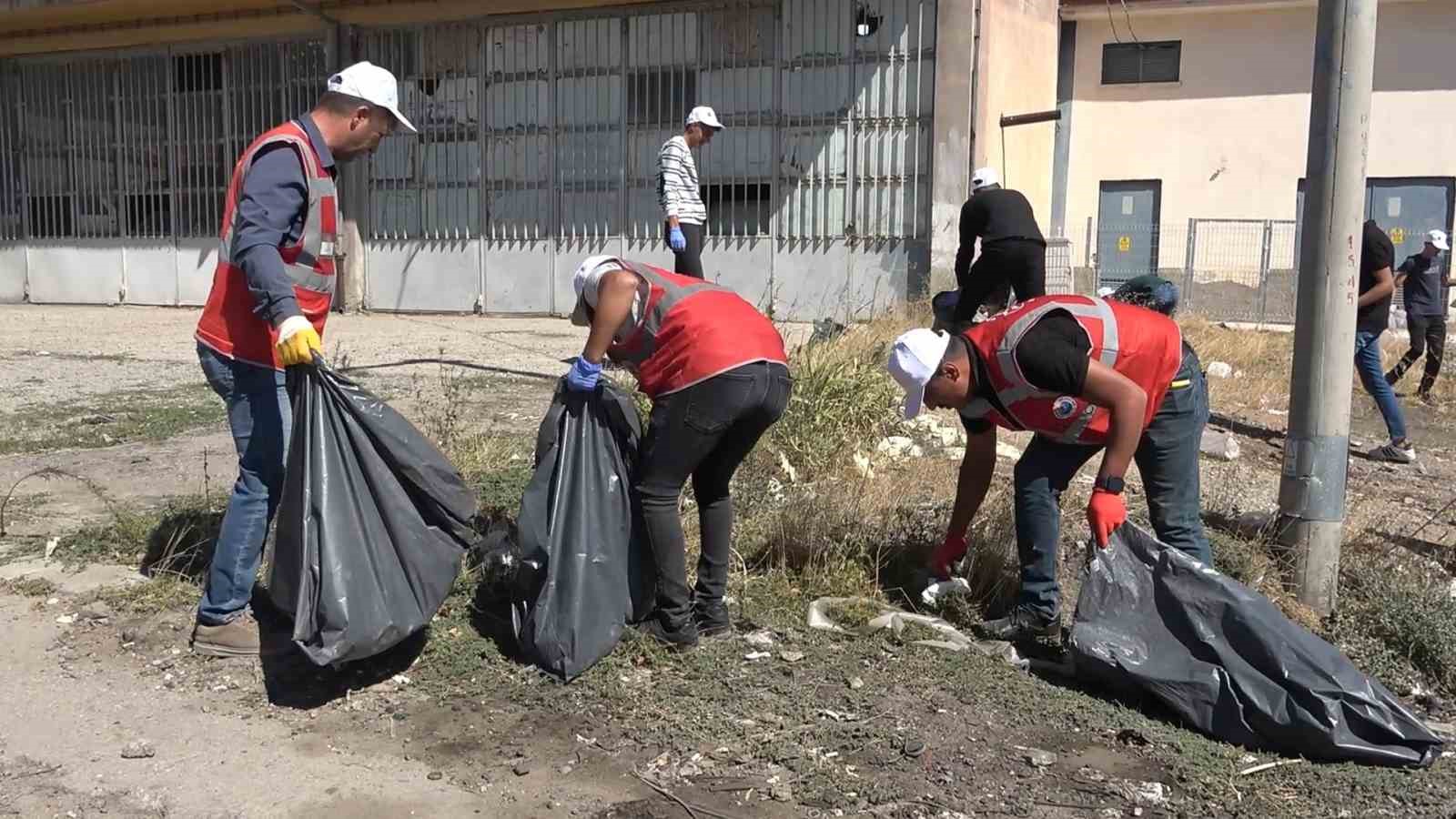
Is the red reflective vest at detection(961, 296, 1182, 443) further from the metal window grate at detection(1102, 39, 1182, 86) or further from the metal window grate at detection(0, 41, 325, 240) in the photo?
the metal window grate at detection(1102, 39, 1182, 86)

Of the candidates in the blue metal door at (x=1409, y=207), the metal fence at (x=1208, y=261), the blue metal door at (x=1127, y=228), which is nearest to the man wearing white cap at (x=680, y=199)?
the metal fence at (x=1208, y=261)

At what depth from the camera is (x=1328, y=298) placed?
4.20 metres

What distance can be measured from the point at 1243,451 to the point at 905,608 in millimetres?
3869

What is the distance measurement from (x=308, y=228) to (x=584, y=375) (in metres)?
0.90

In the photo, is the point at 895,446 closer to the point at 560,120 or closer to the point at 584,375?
the point at 584,375

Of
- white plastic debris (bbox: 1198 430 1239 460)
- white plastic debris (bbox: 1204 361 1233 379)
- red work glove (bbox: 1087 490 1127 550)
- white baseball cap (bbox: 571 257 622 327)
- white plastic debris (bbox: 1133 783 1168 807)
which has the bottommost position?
white plastic debris (bbox: 1133 783 1168 807)

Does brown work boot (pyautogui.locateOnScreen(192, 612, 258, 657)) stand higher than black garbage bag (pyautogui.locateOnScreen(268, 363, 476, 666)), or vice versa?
black garbage bag (pyautogui.locateOnScreen(268, 363, 476, 666))

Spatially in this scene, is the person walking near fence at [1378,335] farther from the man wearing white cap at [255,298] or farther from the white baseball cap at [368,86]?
the man wearing white cap at [255,298]

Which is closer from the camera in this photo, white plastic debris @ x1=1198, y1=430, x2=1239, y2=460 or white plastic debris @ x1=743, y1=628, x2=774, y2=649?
white plastic debris @ x1=743, y1=628, x2=774, y2=649

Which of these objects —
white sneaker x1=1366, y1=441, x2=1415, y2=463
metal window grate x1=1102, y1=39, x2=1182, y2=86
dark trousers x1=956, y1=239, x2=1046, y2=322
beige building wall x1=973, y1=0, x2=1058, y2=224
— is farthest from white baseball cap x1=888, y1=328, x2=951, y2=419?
metal window grate x1=1102, y1=39, x2=1182, y2=86

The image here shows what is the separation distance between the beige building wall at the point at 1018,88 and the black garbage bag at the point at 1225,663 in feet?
31.2

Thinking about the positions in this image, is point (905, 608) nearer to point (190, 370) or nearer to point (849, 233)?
point (190, 370)

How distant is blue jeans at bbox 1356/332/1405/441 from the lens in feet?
24.3

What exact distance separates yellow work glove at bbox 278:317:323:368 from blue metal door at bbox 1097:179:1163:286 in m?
17.2
